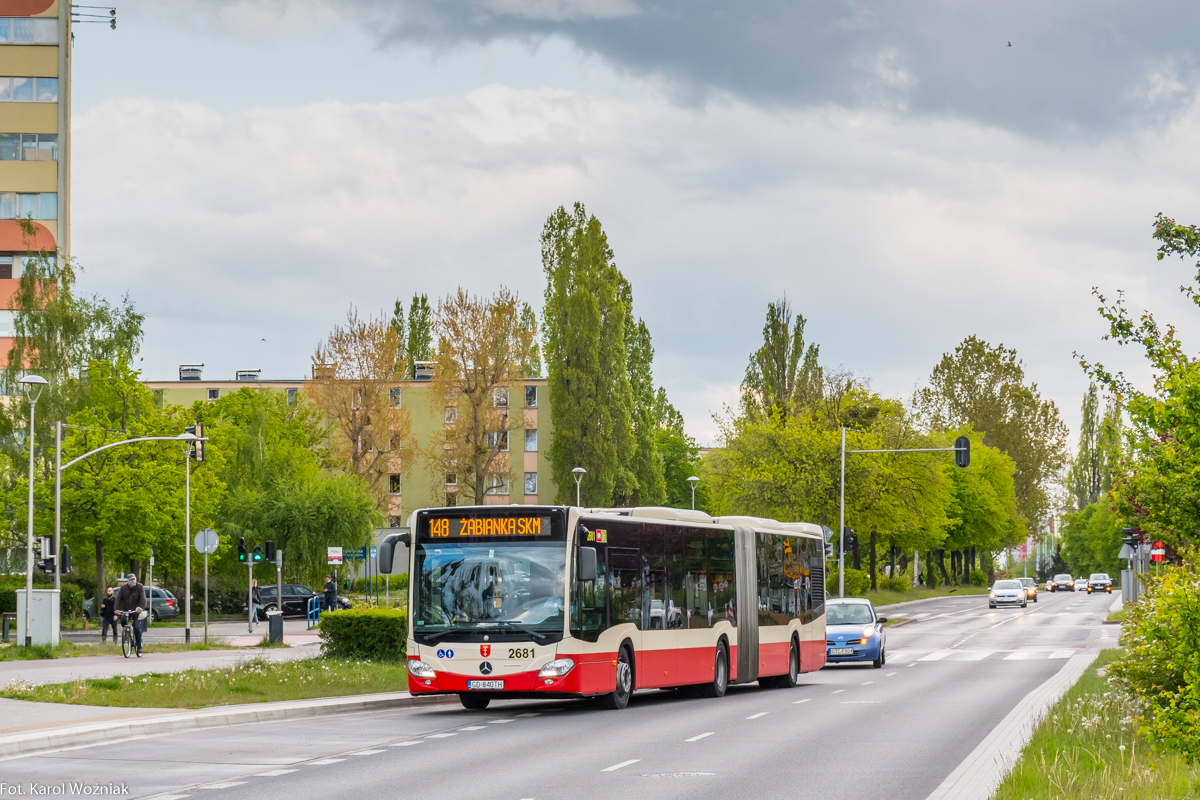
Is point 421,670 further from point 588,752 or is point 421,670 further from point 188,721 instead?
point 588,752

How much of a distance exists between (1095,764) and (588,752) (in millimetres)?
5637

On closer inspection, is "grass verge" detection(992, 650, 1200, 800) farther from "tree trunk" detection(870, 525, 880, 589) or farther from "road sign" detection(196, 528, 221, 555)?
"tree trunk" detection(870, 525, 880, 589)

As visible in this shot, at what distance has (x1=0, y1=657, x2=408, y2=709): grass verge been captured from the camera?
68.3ft

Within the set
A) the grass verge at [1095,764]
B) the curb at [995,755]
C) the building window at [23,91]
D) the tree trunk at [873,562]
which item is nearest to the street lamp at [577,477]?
the tree trunk at [873,562]

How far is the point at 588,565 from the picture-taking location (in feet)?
65.1

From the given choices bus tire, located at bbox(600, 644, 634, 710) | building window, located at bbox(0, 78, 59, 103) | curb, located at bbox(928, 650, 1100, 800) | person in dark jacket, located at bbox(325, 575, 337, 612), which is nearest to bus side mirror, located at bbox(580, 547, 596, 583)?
bus tire, located at bbox(600, 644, 634, 710)

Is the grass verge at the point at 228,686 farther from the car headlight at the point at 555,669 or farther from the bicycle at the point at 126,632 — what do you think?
the bicycle at the point at 126,632

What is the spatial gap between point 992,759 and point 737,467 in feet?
187

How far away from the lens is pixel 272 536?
63.1 metres

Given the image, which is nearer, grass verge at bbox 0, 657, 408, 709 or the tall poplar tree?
grass verge at bbox 0, 657, 408, 709

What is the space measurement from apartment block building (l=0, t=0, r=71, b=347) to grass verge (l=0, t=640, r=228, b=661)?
40918 millimetres

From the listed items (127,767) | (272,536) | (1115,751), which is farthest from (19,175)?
(1115,751)

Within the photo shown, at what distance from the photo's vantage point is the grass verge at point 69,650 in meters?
33.8

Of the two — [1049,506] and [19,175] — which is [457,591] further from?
[1049,506]
